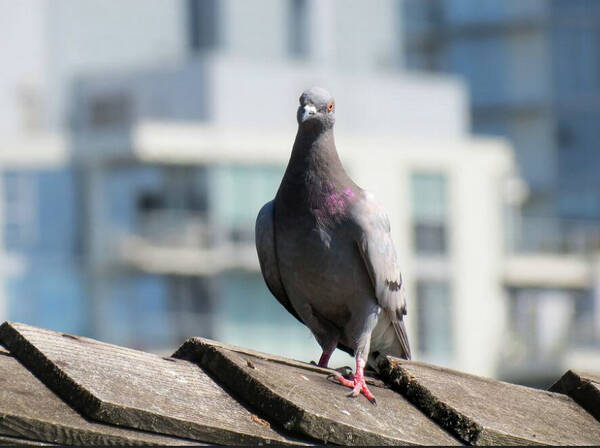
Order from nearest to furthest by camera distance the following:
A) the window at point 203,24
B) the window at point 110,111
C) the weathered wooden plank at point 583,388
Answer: the weathered wooden plank at point 583,388 < the window at point 110,111 < the window at point 203,24

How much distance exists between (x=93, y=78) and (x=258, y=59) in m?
6.52

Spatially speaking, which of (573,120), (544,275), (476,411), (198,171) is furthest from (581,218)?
(476,411)

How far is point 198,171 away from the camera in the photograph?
6028 cm

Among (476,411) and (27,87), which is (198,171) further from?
(476,411)

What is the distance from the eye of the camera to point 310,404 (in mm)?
6031

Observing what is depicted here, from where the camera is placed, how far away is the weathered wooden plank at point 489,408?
6.21m

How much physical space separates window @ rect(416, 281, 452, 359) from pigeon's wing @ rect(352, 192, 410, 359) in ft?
179

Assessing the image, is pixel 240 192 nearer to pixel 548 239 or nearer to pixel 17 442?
pixel 548 239

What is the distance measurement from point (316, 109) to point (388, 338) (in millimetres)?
1446

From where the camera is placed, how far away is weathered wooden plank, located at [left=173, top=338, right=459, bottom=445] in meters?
5.90

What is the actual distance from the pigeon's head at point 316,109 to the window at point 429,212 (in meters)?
54.5

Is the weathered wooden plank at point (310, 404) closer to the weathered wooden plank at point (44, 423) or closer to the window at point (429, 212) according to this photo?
the weathered wooden plank at point (44, 423)

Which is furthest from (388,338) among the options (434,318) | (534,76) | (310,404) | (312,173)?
(534,76)

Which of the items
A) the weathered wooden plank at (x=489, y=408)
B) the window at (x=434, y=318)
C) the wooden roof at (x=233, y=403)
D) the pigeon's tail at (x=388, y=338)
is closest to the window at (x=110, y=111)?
the window at (x=434, y=318)
